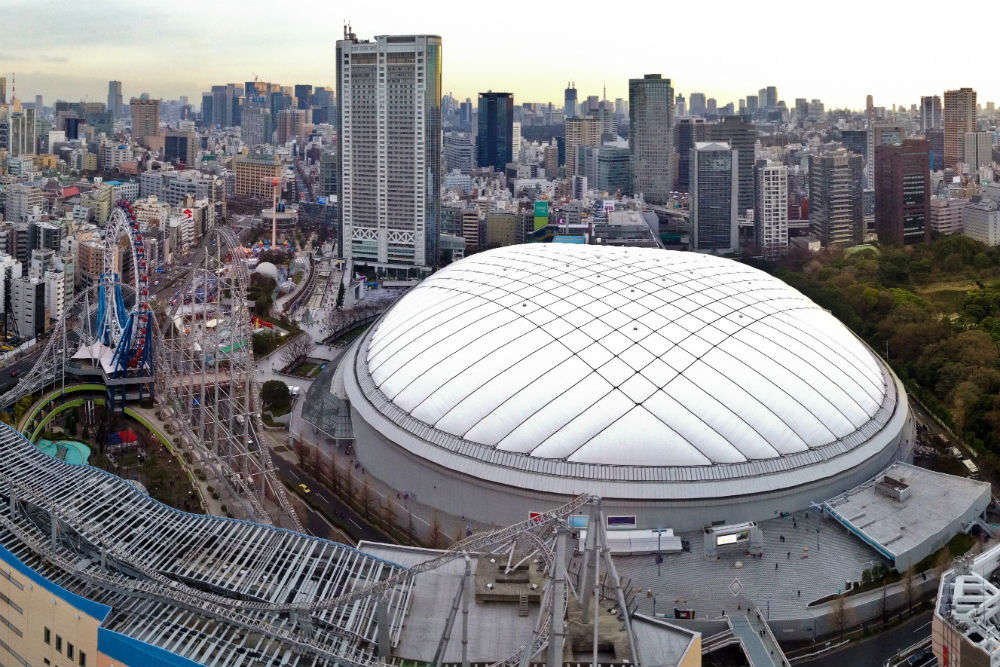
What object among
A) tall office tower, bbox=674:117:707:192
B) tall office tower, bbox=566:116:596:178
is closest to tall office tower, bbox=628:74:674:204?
tall office tower, bbox=674:117:707:192

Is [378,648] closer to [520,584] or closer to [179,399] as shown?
[520,584]

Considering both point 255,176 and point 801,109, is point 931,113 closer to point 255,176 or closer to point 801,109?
point 801,109

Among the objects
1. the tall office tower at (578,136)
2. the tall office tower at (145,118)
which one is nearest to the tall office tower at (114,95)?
the tall office tower at (145,118)

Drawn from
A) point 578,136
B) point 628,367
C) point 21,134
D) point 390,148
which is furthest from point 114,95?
point 628,367

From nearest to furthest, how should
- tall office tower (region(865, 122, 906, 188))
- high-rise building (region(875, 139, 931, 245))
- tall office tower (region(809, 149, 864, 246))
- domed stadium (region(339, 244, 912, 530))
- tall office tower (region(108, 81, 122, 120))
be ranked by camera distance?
domed stadium (region(339, 244, 912, 530)) < high-rise building (region(875, 139, 931, 245)) < tall office tower (region(809, 149, 864, 246)) < tall office tower (region(865, 122, 906, 188)) < tall office tower (region(108, 81, 122, 120))

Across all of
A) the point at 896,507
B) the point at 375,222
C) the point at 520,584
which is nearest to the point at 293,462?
the point at 520,584

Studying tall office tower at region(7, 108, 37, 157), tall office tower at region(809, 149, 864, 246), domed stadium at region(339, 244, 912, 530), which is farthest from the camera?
tall office tower at region(7, 108, 37, 157)

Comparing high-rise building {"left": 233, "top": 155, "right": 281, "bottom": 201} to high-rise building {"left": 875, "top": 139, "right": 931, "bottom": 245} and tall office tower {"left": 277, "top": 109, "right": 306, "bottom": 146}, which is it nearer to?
high-rise building {"left": 875, "top": 139, "right": 931, "bottom": 245}
